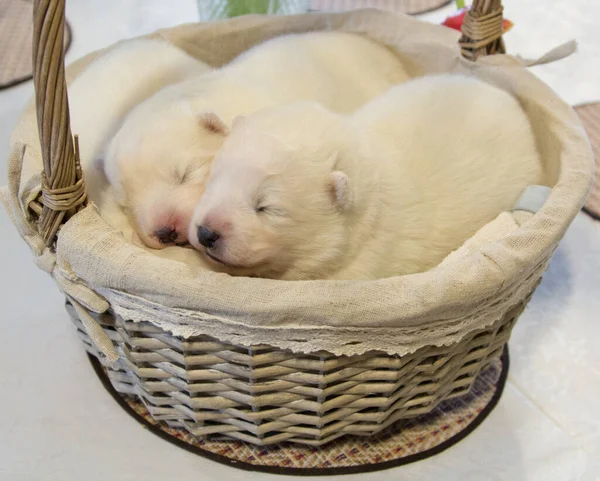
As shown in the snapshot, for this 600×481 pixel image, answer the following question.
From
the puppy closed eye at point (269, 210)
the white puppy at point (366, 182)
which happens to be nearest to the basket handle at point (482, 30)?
the white puppy at point (366, 182)

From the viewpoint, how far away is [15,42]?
7.76 feet

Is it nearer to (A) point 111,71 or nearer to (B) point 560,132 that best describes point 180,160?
(A) point 111,71

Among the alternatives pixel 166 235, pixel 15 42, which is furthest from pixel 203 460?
pixel 15 42

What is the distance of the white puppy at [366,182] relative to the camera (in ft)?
3.13

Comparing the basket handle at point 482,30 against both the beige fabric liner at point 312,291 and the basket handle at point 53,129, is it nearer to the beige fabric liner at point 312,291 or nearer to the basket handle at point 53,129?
the beige fabric liner at point 312,291

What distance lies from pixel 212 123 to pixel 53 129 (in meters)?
0.34

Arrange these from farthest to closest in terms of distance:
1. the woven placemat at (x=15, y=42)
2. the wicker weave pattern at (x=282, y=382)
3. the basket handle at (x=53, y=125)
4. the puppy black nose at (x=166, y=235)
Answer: the woven placemat at (x=15, y=42) → the puppy black nose at (x=166, y=235) → the wicker weave pattern at (x=282, y=382) → the basket handle at (x=53, y=125)

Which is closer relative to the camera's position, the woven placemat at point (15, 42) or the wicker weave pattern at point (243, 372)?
the wicker weave pattern at point (243, 372)

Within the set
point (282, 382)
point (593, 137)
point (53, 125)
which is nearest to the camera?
point (53, 125)

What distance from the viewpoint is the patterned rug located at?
112 cm

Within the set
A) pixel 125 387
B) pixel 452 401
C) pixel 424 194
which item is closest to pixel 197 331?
pixel 125 387

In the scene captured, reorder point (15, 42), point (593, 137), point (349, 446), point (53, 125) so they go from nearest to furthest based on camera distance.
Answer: point (53, 125)
point (349, 446)
point (593, 137)
point (15, 42)

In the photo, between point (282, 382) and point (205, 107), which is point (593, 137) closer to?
point (205, 107)

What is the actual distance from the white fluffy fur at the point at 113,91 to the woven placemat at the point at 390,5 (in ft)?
4.41
